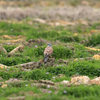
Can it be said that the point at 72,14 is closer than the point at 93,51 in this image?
No

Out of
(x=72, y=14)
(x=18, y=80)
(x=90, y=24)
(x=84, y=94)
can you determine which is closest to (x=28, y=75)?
(x=18, y=80)

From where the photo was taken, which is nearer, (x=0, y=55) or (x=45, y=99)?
(x=45, y=99)

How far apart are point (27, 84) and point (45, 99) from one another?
165 centimetres

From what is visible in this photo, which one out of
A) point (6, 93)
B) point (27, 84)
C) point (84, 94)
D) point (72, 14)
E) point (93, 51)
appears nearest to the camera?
point (84, 94)

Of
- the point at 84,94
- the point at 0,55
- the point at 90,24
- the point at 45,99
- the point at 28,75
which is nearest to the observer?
the point at 45,99

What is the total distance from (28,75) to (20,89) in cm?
114

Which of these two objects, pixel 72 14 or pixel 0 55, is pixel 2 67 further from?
pixel 72 14

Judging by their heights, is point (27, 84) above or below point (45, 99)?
below

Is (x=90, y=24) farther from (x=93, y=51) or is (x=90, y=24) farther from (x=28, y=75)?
(x=28, y=75)

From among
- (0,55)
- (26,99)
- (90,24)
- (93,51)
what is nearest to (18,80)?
(26,99)

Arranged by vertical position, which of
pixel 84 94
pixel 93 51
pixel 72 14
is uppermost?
pixel 84 94

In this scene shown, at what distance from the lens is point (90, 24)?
17281 mm

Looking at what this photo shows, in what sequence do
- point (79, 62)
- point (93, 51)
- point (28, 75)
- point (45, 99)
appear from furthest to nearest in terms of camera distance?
point (93, 51)
point (79, 62)
point (28, 75)
point (45, 99)

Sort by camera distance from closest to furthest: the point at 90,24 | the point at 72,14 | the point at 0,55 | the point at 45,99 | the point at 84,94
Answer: the point at 45,99
the point at 84,94
the point at 0,55
the point at 90,24
the point at 72,14
